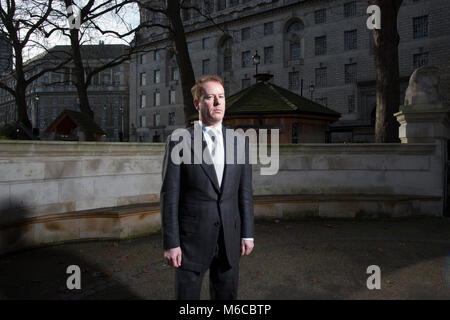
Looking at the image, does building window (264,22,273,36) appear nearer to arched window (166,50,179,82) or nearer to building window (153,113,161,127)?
arched window (166,50,179,82)

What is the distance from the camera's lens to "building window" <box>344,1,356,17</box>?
123 ft

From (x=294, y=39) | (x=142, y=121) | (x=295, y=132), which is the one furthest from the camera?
(x=142, y=121)

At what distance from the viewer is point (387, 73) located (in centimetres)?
966

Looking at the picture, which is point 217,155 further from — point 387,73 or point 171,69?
point 171,69

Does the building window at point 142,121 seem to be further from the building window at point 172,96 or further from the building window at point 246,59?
the building window at point 246,59

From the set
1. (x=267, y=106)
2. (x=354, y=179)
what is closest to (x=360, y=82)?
(x=267, y=106)

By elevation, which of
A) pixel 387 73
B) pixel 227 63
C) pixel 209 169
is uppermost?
pixel 227 63

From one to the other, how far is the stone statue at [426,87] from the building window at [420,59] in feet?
99.8

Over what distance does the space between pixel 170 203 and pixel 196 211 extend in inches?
8.4

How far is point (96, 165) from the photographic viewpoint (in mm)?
6621

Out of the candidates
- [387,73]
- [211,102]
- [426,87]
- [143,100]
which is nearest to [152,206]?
[211,102]

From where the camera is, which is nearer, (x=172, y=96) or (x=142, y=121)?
(x=172, y=96)
